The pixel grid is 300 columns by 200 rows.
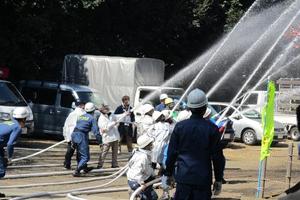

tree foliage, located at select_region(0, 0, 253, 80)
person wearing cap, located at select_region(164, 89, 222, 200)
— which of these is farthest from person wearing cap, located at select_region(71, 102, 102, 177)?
tree foliage, located at select_region(0, 0, 253, 80)

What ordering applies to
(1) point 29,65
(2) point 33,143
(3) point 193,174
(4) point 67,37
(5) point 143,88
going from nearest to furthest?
(3) point 193,174 → (2) point 33,143 → (5) point 143,88 → (1) point 29,65 → (4) point 67,37

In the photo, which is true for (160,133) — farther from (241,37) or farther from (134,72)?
(241,37)

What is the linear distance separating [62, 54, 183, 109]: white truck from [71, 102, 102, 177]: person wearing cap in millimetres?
9165

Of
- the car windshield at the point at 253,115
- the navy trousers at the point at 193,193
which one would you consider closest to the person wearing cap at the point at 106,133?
the navy trousers at the point at 193,193

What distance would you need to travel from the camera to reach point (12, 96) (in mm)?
21016

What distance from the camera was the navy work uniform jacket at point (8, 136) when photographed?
1066 cm

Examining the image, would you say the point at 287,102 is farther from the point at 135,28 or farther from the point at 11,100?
the point at 11,100

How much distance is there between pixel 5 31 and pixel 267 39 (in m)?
11.4

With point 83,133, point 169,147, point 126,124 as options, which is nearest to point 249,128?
point 126,124

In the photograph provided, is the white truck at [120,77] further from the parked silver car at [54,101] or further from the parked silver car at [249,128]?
the parked silver car at [249,128]

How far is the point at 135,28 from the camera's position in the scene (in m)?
34.5

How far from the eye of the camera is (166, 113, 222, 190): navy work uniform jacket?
689 centimetres

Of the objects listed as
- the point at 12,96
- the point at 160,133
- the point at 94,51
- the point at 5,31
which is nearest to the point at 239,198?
the point at 160,133

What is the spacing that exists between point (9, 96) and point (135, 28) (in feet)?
47.8
